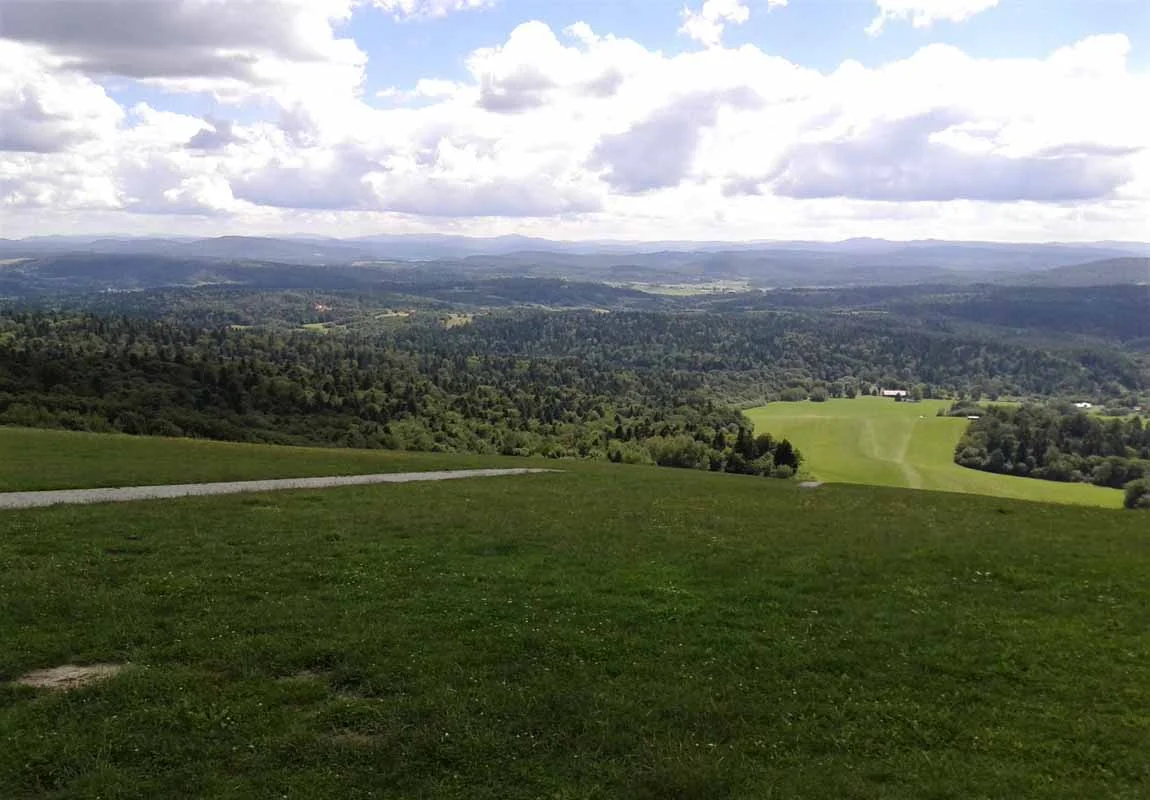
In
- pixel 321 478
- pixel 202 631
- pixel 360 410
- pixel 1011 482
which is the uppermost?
pixel 202 631

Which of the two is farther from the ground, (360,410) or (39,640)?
(39,640)

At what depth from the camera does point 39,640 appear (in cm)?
1575

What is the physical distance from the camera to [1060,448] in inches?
7067

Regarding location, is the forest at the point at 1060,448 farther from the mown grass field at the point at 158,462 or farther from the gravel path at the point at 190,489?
the gravel path at the point at 190,489

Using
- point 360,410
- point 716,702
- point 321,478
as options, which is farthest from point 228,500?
point 360,410

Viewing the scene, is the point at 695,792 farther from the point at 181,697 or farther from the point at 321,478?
the point at 321,478

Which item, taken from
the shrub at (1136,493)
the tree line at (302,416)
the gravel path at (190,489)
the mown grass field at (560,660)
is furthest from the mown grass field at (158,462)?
the shrub at (1136,493)

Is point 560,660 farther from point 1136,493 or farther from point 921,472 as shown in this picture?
point 921,472

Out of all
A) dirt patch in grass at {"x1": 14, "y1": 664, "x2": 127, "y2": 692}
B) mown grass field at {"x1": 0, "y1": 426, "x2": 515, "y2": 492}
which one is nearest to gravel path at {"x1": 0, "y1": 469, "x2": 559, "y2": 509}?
mown grass field at {"x1": 0, "y1": 426, "x2": 515, "y2": 492}

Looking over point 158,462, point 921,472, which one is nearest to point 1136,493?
point 921,472

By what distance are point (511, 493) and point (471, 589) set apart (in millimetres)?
17822

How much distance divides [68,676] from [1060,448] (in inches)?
8156

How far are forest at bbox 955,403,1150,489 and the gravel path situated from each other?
16089 cm

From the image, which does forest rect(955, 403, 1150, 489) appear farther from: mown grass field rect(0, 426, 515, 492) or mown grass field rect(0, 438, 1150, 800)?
mown grass field rect(0, 438, 1150, 800)
